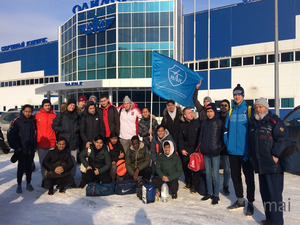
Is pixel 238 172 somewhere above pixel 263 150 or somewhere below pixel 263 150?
below

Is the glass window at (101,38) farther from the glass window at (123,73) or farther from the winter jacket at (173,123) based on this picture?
the winter jacket at (173,123)

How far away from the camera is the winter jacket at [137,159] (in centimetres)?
629

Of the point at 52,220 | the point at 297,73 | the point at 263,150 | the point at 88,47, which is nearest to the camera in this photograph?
the point at 263,150

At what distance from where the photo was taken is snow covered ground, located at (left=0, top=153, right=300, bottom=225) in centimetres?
447

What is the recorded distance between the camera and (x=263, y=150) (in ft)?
13.3

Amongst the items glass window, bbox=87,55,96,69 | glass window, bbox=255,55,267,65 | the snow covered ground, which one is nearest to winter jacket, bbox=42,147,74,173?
the snow covered ground

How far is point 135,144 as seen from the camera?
20.6ft

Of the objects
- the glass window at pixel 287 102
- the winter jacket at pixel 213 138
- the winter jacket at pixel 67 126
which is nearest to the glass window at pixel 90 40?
the glass window at pixel 287 102

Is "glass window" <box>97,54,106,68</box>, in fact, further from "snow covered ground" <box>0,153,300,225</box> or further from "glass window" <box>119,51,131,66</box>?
"snow covered ground" <box>0,153,300,225</box>

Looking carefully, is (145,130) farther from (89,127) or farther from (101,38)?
(101,38)

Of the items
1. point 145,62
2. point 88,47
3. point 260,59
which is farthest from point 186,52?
point 88,47

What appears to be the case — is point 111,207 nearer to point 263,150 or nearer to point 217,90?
point 263,150

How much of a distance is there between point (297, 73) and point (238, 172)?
2288 cm

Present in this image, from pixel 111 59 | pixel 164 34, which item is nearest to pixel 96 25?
pixel 111 59
